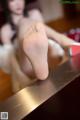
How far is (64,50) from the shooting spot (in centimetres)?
72

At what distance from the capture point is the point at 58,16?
1.06 meters

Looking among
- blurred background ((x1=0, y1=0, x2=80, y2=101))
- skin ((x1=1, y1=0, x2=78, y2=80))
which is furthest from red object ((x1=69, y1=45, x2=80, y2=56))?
blurred background ((x1=0, y1=0, x2=80, y2=101))

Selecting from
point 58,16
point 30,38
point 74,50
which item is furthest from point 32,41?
point 58,16

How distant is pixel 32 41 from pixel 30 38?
0.01 metres

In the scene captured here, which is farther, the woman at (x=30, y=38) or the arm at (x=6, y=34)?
the arm at (x=6, y=34)

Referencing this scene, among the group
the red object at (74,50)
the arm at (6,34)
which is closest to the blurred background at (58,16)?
the arm at (6,34)

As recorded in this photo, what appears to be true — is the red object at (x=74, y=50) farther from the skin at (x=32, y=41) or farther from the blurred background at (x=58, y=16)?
the blurred background at (x=58, y=16)

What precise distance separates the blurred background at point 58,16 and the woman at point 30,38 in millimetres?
34

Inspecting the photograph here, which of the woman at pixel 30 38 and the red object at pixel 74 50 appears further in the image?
the red object at pixel 74 50

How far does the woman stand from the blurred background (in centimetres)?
3

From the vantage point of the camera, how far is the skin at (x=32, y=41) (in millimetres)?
554

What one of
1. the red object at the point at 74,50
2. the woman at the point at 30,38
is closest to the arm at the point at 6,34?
the woman at the point at 30,38

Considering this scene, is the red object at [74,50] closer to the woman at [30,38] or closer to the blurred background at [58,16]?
the woman at [30,38]

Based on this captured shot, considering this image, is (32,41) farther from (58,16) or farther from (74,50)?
(58,16)
